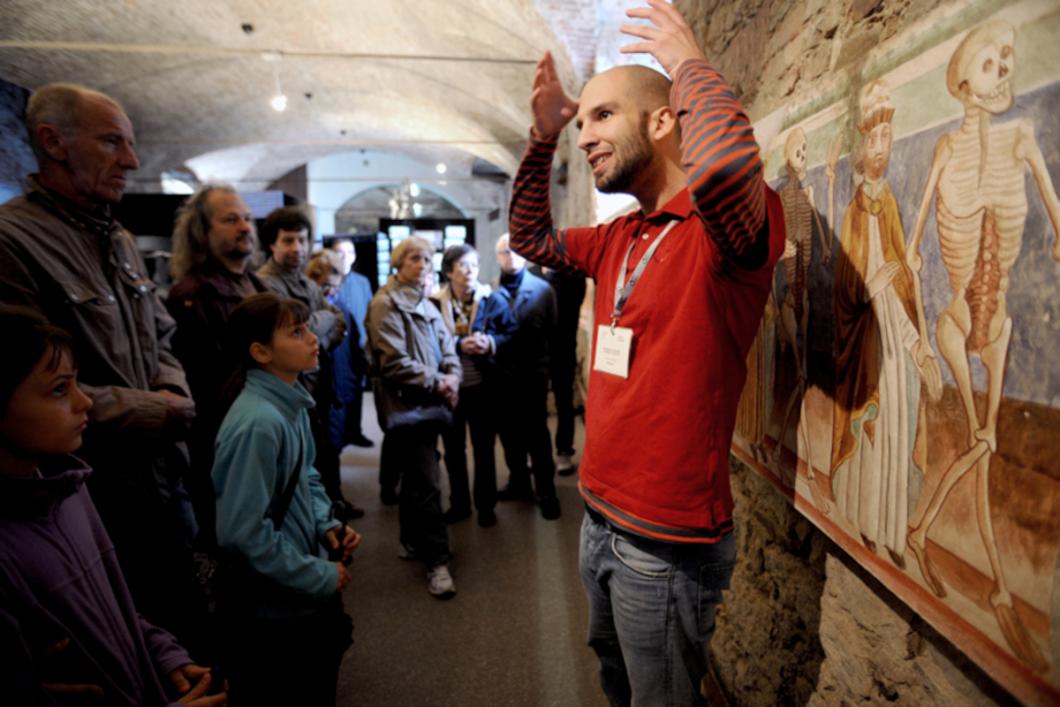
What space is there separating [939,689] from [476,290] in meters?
3.70

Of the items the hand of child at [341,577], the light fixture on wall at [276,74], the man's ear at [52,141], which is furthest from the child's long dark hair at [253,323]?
the light fixture on wall at [276,74]

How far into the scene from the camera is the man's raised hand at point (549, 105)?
5.15 ft

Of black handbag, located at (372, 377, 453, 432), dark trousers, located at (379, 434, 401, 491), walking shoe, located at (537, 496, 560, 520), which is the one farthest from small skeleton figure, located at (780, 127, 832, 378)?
dark trousers, located at (379, 434, 401, 491)

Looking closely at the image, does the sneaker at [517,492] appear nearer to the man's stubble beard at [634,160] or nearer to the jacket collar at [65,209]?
the jacket collar at [65,209]

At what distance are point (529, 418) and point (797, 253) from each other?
9.49 ft

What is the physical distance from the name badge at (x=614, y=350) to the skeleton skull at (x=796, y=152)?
2.20 ft

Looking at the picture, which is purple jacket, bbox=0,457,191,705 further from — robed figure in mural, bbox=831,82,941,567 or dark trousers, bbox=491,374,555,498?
dark trousers, bbox=491,374,555,498

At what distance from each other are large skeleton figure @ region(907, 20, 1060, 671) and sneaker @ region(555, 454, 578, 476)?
4.14m

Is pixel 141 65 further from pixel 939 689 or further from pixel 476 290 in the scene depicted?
pixel 939 689

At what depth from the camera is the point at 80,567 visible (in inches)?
43.4

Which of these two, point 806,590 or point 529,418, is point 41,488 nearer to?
point 806,590

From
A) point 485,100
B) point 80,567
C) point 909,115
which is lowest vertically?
point 80,567

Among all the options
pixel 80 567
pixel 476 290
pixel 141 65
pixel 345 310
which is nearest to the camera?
pixel 80 567

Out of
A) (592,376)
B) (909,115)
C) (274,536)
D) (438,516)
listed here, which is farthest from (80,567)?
(438,516)
